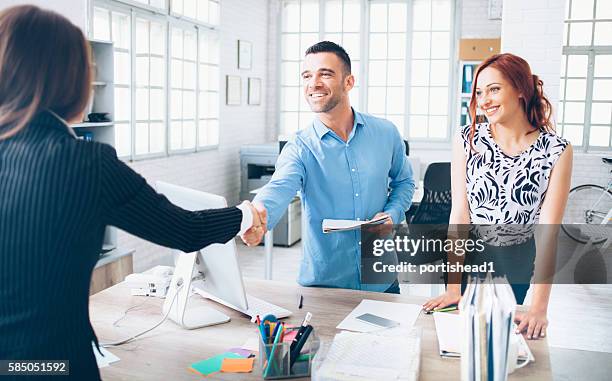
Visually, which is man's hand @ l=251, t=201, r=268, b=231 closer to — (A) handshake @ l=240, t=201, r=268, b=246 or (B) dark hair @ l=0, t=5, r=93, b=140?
(A) handshake @ l=240, t=201, r=268, b=246

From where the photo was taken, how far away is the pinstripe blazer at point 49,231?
43.1 inches

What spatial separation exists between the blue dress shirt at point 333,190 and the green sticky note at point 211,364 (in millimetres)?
727

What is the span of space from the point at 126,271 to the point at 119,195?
309 centimetres

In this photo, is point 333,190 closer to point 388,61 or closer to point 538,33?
point 538,33

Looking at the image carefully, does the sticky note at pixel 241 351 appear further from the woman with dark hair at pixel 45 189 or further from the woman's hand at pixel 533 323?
the woman's hand at pixel 533 323

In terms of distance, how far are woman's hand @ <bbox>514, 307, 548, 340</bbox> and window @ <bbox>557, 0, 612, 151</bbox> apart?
582cm

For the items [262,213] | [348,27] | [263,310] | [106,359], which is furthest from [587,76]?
[106,359]

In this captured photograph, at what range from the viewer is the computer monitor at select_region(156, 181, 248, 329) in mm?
1888

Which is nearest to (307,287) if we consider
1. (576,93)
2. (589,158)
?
(589,158)

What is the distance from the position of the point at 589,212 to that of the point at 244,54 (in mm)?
4376

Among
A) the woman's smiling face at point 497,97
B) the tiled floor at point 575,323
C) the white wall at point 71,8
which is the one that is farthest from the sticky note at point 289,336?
the white wall at point 71,8

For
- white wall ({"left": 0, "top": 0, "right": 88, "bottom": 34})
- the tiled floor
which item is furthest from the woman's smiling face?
white wall ({"left": 0, "top": 0, "right": 88, "bottom": 34})

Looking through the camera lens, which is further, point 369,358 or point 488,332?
point 369,358

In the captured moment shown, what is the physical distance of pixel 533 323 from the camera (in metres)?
1.84
